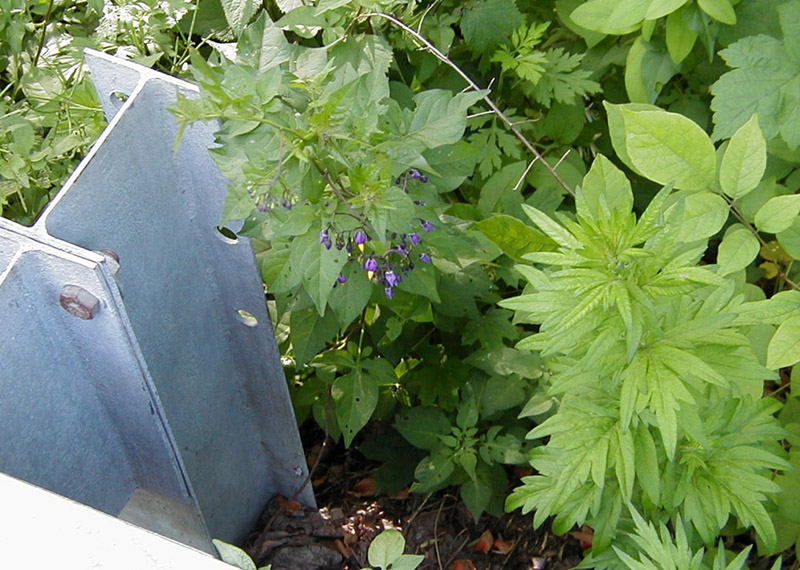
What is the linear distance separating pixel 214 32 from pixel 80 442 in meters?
1.25

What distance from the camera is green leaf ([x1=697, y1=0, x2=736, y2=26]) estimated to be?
74.4 inches

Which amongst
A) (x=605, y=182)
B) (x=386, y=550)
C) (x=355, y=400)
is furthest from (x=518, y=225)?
(x=386, y=550)

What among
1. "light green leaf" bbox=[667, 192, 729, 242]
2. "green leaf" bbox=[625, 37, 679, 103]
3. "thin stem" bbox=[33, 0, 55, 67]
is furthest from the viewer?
"thin stem" bbox=[33, 0, 55, 67]

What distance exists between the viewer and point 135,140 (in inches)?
58.7

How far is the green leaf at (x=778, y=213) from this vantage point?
5.01ft

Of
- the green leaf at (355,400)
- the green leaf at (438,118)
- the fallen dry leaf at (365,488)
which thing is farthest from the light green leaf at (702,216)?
the fallen dry leaf at (365,488)

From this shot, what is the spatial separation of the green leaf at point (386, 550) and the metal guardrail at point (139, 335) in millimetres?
470

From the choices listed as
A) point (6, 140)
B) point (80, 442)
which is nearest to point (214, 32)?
point (6, 140)

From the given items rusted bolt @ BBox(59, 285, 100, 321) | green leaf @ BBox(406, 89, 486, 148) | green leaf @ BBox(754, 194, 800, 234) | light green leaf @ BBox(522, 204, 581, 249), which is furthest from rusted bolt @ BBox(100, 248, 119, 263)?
green leaf @ BBox(754, 194, 800, 234)

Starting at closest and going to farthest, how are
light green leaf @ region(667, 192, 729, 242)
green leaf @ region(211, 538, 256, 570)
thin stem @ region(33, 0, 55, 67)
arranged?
green leaf @ region(211, 538, 256, 570) < light green leaf @ region(667, 192, 729, 242) < thin stem @ region(33, 0, 55, 67)

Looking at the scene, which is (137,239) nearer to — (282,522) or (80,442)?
(80,442)

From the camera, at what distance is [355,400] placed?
2078mm

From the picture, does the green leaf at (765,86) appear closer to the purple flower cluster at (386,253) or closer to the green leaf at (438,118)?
the green leaf at (438,118)

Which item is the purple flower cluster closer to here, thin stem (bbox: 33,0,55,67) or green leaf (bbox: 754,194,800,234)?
green leaf (bbox: 754,194,800,234)
